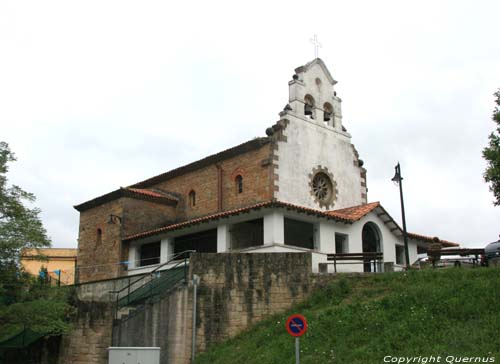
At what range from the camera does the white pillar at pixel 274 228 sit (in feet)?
87.7

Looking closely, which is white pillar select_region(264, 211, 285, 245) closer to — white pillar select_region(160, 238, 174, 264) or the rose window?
the rose window

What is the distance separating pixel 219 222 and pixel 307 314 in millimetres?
9422

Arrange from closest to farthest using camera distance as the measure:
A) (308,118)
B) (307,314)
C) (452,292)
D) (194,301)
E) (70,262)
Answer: (452,292), (307,314), (194,301), (308,118), (70,262)

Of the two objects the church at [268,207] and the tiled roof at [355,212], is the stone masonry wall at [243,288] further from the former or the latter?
the tiled roof at [355,212]

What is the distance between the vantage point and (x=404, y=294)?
782 inches

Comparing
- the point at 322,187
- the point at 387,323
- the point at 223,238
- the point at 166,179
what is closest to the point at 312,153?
the point at 322,187

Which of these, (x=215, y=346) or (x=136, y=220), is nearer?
(x=215, y=346)

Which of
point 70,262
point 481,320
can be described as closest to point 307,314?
point 481,320

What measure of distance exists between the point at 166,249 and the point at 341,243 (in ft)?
29.2

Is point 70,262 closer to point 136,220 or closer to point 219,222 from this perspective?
point 136,220

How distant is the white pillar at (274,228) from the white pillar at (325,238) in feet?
6.49

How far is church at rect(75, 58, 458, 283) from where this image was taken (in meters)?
28.6

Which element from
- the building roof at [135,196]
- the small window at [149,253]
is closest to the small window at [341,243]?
the small window at [149,253]

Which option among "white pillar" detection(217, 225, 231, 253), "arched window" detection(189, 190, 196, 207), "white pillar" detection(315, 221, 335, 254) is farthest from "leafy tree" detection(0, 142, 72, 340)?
"arched window" detection(189, 190, 196, 207)
